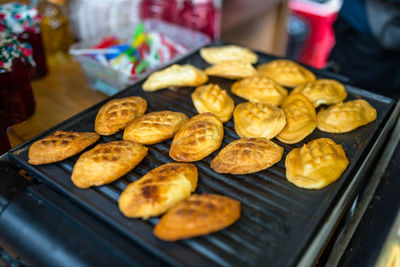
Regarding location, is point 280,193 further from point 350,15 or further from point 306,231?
point 350,15

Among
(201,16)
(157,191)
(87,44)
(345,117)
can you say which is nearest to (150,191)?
(157,191)

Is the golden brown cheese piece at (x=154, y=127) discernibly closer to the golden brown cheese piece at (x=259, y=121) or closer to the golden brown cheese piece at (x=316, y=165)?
the golden brown cheese piece at (x=259, y=121)

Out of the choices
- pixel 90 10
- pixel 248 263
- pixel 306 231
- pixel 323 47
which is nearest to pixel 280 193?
pixel 306 231

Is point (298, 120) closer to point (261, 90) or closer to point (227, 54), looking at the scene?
point (261, 90)

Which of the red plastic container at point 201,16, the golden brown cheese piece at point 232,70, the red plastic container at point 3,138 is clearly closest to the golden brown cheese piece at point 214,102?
the golden brown cheese piece at point 232,70

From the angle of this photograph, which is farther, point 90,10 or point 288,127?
point 90,10

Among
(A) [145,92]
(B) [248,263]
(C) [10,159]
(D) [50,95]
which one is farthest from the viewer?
(D) [50,95]
